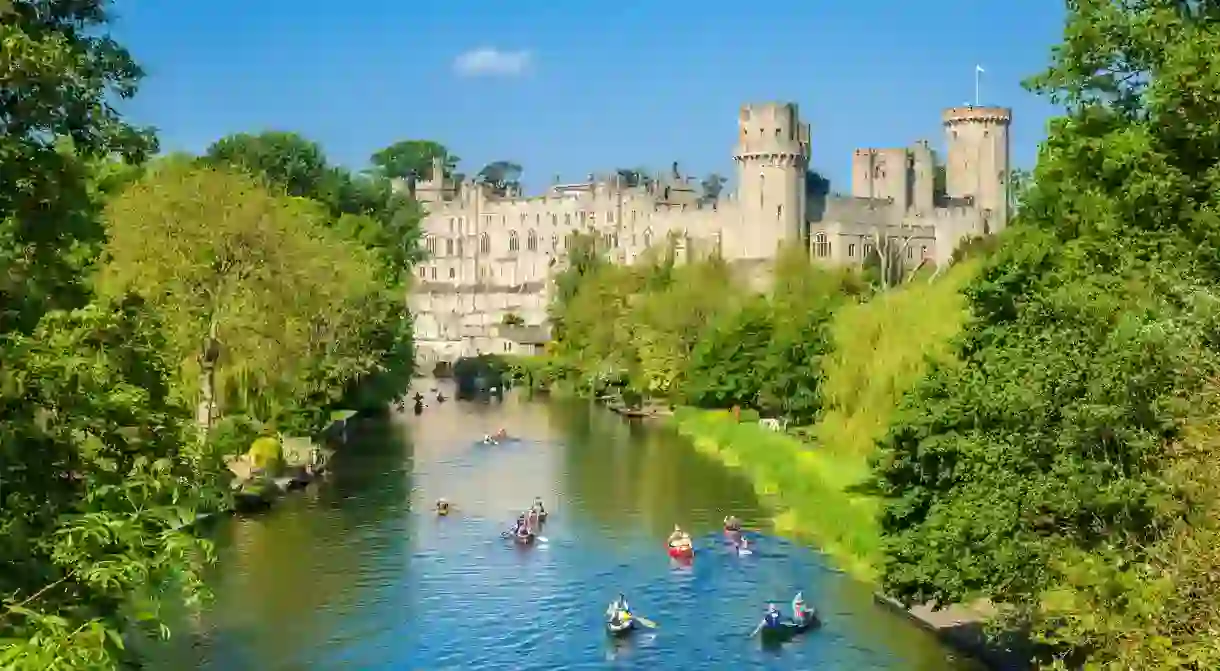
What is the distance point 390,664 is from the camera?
21812 millimetres

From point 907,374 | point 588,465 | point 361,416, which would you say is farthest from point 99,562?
point 361,416

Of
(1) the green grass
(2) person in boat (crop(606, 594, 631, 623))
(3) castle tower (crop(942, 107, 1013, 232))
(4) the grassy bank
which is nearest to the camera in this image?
(2) person in boat (crop(606, 594, 631, 623))

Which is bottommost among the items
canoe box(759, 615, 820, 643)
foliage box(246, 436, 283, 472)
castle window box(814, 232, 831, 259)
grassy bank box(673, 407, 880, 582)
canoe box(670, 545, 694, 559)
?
canoe box(759, 615, 820, 643)

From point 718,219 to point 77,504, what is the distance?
293ft

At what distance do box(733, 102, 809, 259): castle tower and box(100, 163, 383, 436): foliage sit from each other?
53.5 m

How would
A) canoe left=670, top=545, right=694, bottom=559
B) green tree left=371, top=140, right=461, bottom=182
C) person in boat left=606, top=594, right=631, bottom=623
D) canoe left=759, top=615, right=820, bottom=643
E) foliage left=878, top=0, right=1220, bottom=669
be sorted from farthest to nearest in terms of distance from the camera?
green tree left=371, top=140, right=461, bottom=182
canoe left=670, top=545, right=694, bottom=559
person in boat left=606, top=594, right=631, bottom=623
canoe left=759, top=615, right=820, bottom=643
foliage left=878, top=0, right=1220, bottom=669

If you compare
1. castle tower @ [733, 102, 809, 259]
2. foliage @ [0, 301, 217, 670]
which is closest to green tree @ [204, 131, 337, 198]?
castle tower @ [733, 102, 809, 259]

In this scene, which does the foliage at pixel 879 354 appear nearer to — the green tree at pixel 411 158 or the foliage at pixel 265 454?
the foliage at pixel 265 454

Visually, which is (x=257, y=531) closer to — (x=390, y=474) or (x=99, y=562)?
(x=390, y=474)

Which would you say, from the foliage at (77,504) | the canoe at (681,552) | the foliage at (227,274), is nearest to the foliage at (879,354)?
the canoe at (681,552)

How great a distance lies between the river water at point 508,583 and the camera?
2241cm

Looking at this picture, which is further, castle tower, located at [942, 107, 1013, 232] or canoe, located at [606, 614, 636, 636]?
castle tower, located at [942, 107, 1013, 232]

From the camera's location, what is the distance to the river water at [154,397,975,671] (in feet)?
73.5

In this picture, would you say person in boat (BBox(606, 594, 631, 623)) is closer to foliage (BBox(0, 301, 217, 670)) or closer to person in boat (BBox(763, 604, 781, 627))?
person in boat (BBox(763, 604, 781, 627))
